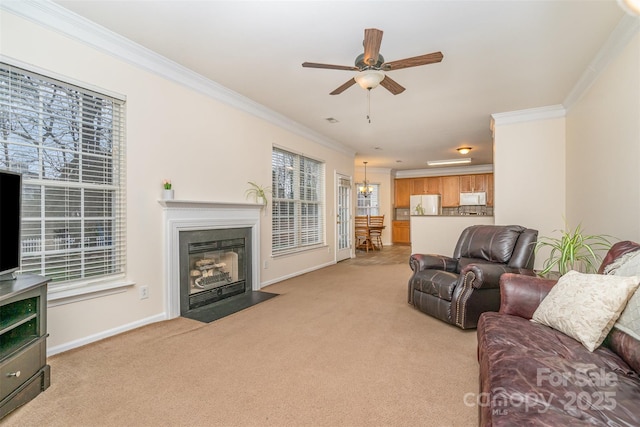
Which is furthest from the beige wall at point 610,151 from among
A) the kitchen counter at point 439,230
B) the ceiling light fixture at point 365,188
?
the ceiling light fixture at point 365,188

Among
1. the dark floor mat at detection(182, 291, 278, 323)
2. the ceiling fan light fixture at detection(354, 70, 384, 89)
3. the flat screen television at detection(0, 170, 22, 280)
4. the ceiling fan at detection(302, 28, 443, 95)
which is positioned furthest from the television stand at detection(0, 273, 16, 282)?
the ceiling fan light fixture at detection(354, 70, 384, 89)

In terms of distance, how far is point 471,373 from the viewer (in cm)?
202

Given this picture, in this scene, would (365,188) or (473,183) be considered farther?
(473,183)

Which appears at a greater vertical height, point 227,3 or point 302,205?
point 227,3

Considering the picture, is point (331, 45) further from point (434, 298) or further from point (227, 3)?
point (434, 298)

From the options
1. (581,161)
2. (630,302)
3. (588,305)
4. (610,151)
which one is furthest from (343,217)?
(630,302)

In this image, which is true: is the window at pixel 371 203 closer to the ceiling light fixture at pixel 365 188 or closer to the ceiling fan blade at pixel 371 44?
the ceiling light fixture at pixel 365 188

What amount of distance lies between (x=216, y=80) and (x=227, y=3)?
4.50 feet

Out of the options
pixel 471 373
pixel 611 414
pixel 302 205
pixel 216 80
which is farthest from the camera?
pixel 302 205

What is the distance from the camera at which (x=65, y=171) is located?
240cm

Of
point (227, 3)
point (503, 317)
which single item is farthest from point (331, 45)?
point (503, 317)

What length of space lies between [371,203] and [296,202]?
530 cm

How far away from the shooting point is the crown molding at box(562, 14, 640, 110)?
234cm

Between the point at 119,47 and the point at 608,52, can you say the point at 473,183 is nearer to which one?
the point at 608,52
